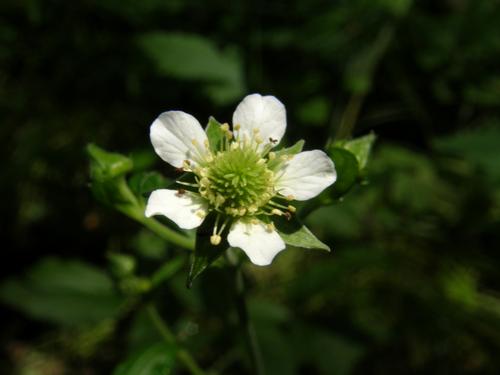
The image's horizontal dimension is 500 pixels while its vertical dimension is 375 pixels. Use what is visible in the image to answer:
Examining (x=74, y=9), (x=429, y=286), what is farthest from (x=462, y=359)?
(x=74, y=9)

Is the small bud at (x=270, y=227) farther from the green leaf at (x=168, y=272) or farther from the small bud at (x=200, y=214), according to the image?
the green leaf at (x=168, y=272)

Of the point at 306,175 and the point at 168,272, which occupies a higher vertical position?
the point at 306,175

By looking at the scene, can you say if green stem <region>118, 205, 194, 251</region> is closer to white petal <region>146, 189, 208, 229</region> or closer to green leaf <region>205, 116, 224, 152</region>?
white petal <region>146, 189, 208, 229</region>

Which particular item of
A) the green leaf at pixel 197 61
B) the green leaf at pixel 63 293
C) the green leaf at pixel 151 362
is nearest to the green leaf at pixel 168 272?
the green leaf at pixel 151 362

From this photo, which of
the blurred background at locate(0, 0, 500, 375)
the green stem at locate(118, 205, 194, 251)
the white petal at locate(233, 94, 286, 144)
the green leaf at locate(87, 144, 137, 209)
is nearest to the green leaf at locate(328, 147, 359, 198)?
the white petal at locate(233, 94, 286, 144)

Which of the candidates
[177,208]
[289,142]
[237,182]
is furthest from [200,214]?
[289,142]

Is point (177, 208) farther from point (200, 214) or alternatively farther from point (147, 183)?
point (147, 183)
